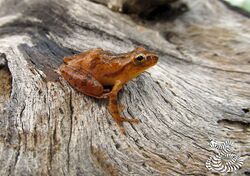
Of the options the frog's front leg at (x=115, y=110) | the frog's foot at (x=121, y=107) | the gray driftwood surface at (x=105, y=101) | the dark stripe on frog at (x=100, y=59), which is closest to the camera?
the gray driftwood surface at (x=105, y=101)

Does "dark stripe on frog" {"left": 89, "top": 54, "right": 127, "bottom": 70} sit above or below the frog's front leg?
above

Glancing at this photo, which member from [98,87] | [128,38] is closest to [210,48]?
[128,38]

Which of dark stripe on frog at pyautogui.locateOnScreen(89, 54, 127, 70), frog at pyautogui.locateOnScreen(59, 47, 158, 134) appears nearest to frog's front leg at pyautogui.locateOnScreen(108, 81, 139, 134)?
frog at pyautogui.locateOnScreen(59, 47, 158, 134)

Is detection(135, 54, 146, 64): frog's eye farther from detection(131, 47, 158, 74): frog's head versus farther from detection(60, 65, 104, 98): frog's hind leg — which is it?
detection(60, 65, 104, 98): frog's hind leg

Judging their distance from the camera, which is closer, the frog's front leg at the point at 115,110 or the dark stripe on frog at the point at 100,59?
the frog's front leg at the point at 115,110

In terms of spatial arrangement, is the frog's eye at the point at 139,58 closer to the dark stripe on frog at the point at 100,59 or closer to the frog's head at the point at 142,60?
the frog's head at the point at 142,60

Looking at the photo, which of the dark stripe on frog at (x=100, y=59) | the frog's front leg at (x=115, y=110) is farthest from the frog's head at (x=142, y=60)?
the frog's front leg at (x=115, y=110)
